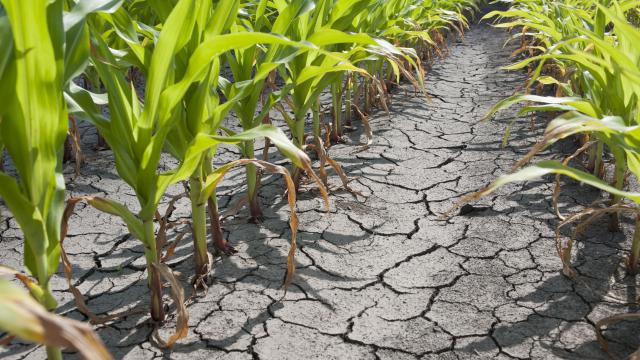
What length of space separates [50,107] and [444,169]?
1.81 meters

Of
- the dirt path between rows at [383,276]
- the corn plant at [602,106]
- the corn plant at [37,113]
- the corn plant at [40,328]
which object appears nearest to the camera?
the corn plant at [40,328]

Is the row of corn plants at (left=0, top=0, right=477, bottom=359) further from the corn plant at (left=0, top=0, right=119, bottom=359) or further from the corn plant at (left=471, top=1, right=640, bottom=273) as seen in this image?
the corn plant at (left=471, top=1, right=640, bottom=273)

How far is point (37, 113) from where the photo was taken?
0.97 meters

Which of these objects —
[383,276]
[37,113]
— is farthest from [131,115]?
[383,276]

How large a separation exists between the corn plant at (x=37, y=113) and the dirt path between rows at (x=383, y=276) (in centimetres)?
44

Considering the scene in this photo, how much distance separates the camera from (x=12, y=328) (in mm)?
486

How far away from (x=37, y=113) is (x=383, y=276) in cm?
105

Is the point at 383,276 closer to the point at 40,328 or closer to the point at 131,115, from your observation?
the point at 131,115

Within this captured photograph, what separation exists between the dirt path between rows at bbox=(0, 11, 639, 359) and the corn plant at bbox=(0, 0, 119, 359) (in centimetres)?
44

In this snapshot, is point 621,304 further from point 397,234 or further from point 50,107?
point 50,107

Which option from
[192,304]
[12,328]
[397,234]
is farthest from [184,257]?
[12,328]

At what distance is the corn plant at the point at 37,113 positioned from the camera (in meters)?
0.92

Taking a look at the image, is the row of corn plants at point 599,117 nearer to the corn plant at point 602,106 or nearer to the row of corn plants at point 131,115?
the corn plant at point 602,106

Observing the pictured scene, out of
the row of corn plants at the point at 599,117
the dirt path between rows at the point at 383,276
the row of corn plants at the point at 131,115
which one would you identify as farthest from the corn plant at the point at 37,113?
the row of corn plants at the point at 599,117
